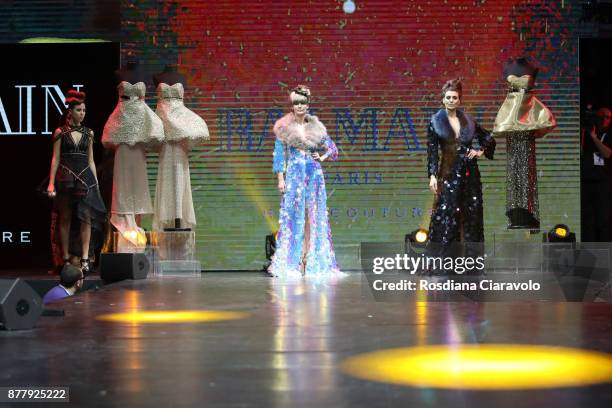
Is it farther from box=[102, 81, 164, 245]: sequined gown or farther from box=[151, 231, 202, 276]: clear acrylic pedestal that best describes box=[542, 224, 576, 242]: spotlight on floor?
box=[102, 81, 164, 245]: sequined gown

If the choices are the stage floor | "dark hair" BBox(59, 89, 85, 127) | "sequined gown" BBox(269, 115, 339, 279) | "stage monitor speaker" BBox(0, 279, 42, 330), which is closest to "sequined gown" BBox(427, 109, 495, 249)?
"sequined gown" BBox(269, 115, 339, 279)

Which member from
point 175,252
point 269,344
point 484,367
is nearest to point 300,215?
point 175,252

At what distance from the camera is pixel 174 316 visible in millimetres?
4402

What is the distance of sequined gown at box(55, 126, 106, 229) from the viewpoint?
7.04 m

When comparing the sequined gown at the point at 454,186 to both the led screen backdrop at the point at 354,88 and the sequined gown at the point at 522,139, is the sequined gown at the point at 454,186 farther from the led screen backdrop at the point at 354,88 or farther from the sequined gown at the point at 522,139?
the led screen backdrop at the point at 354,88

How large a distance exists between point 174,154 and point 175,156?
0.06 feet

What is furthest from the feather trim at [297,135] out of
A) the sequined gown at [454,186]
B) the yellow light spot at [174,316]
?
the yellow light spot at [174,316]

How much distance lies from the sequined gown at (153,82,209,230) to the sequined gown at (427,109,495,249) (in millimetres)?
2016

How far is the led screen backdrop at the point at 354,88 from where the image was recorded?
8508mm

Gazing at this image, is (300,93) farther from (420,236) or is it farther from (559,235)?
(559,235)

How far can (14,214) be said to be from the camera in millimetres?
8430

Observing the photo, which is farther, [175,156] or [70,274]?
[175,156]

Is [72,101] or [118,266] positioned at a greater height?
[72,101]

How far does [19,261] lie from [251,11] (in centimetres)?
314
